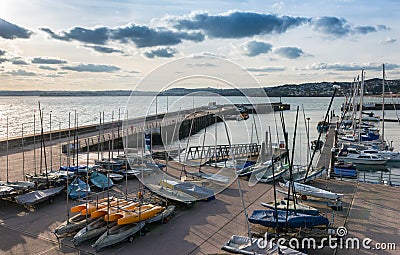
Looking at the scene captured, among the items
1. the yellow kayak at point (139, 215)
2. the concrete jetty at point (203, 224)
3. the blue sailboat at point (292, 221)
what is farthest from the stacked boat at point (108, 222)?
the blue sailboat at point (292, 221)

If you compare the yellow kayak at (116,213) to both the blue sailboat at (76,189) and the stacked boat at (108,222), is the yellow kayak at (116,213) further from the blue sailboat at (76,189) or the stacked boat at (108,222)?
the blue sailboat at (76,189)

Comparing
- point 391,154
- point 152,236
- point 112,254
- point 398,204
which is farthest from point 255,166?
point 391,154

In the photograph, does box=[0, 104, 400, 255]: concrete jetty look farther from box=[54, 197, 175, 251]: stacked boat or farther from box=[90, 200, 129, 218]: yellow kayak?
box=[90, 200, 129, 218]: yellow kayak

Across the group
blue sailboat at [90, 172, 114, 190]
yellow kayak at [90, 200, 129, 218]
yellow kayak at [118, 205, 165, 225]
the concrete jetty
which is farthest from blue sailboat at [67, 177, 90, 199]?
yellow kayak at [118, 205, 165, 225]

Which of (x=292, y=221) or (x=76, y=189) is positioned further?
(x=76, y=189)

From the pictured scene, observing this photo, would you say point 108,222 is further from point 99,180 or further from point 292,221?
point 99,180

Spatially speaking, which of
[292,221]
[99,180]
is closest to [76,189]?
[99,180]

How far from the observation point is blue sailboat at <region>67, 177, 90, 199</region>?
1449cm

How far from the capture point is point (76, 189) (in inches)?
584

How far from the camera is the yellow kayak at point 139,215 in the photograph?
10574 millimetres

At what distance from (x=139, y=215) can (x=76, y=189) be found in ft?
17.0

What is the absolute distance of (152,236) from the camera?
1102cm

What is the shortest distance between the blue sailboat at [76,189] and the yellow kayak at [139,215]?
4163 mm

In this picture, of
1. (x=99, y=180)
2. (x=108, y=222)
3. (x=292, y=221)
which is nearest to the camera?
(x=108, y=222)
